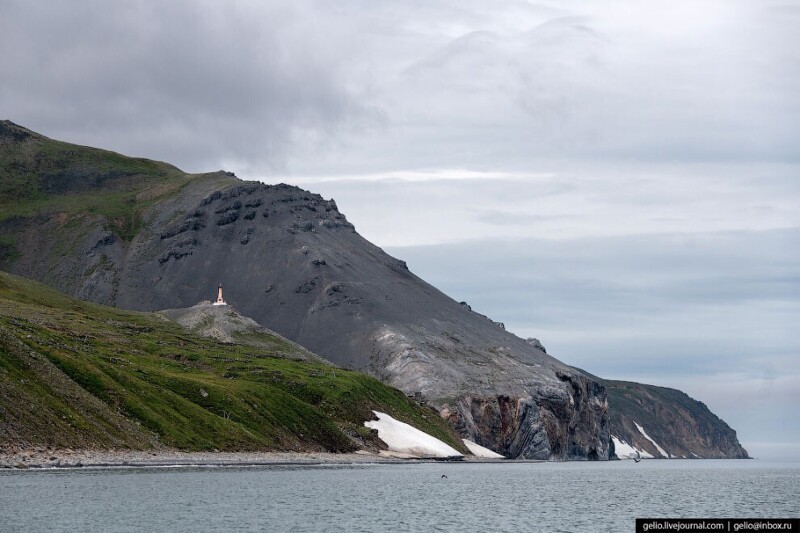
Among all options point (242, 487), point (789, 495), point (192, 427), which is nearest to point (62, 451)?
point (242, 487)

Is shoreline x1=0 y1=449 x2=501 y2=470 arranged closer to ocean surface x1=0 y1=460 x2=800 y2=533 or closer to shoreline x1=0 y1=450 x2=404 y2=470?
shoreline x1=0 y1=450 x2=404 y2=470

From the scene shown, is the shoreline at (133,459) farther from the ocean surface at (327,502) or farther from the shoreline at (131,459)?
the ocean surface at (327,502)

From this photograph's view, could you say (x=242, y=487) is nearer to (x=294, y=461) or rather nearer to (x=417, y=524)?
(x=417, y=524)

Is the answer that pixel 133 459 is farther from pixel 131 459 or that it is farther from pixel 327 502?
pixel 327 502

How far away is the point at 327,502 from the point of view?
116m

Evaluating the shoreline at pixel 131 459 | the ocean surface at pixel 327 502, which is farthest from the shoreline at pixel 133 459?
the ocean surface at pixel 327 502

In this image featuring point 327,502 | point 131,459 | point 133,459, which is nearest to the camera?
point 327,502

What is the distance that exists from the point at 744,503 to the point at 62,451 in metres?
84.9

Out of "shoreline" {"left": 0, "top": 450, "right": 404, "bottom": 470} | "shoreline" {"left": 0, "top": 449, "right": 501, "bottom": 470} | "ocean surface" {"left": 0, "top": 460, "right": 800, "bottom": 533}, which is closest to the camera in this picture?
"ocean surface" {"left": 0, "top": 460, "right": 800, "bottom": 533}

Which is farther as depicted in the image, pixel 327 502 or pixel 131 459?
pixel 131 459

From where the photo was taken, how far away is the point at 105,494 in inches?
4343

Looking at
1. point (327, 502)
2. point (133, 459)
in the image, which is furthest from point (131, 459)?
point (327, 502)

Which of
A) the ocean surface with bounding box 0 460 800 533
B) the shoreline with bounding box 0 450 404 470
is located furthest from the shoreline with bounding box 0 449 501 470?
the ocean surface with bounding box 0 460 800 533

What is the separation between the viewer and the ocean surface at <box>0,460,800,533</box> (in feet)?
306
